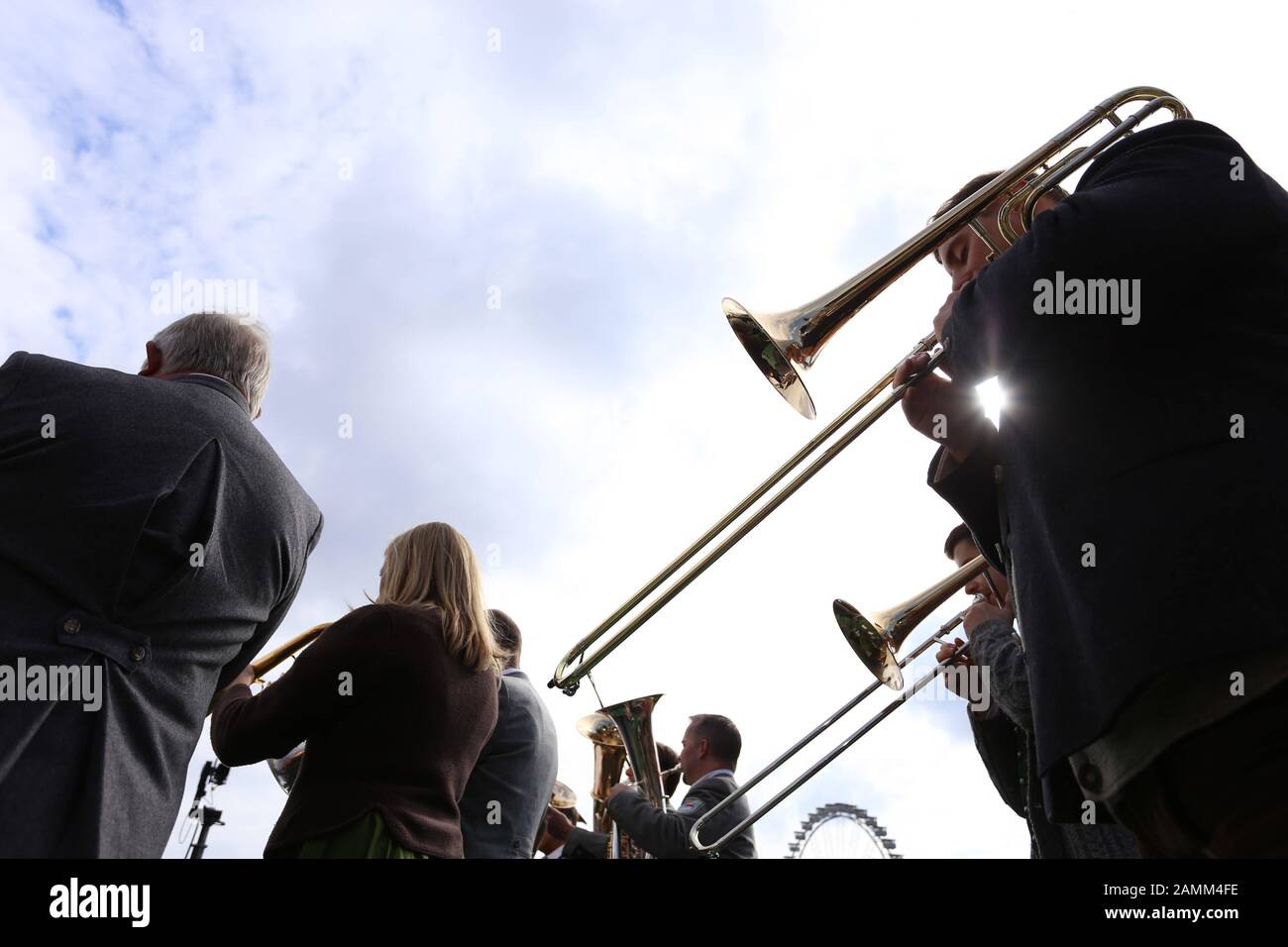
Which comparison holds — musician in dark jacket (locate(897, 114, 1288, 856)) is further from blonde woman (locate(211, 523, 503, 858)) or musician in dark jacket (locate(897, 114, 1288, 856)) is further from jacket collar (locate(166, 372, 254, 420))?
jacket collar (locate(166, 372, 254, 420))

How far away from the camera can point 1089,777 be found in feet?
5.77

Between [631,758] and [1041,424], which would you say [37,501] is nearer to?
[1041,424]

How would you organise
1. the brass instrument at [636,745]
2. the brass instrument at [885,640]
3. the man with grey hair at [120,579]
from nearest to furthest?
the man with grey hair at [120,579] < the brass instrument at [885,640] < the brass instrument at [636,745]

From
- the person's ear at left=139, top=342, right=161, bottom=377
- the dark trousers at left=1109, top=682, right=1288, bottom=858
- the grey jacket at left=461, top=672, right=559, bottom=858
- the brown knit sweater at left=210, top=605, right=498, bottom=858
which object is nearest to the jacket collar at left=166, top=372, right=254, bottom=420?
the person's ear at left=139, top=342, right=161, bottom=377

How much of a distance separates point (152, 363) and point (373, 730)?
4.17 ft

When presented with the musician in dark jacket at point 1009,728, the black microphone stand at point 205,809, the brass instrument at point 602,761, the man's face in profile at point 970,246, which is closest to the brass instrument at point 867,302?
the man's face in profile at point 970,246

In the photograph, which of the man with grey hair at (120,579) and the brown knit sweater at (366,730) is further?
the brown knit sweater at (366,730)

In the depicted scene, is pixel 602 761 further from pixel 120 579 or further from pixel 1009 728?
pixel 120 579

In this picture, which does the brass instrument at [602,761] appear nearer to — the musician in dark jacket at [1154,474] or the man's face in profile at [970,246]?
the man's face in profile at [970,246]

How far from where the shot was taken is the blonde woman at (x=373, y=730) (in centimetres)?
290

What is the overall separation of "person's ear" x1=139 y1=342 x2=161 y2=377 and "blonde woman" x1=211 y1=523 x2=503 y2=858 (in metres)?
0.93

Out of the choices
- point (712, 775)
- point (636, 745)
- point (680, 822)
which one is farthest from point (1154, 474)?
point (636, 745)

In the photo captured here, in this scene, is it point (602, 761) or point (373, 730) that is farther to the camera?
point (602, 761)
